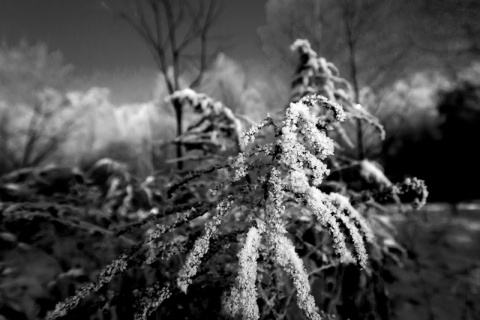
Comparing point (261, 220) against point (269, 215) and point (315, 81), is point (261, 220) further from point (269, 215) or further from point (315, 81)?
point (315, 81)

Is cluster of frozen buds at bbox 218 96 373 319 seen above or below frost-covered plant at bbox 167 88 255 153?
below

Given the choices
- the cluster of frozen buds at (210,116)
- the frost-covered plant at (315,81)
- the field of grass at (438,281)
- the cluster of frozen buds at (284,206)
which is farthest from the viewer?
the field of grass at (438,281)

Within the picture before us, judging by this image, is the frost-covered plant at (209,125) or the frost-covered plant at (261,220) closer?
the frost-covered plant at (261,220)

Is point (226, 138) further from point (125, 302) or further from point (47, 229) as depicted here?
point (47, 229)

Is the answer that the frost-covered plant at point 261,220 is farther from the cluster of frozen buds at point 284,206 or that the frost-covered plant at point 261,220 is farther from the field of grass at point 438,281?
the field of grass at point 438,281

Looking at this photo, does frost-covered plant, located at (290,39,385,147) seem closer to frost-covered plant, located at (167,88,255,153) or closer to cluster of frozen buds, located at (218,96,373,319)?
frost-covered plant, located at (167,88,255,153)

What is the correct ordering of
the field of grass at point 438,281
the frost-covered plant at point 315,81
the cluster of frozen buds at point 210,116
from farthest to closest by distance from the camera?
the field of grass at point 438,281 < the cluster of frozen buds at point 210,116 < the frost-covered plant at point 315,81

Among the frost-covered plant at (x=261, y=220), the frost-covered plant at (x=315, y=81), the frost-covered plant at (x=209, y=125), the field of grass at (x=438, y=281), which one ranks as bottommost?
the field of grass at (x=438, y=281)

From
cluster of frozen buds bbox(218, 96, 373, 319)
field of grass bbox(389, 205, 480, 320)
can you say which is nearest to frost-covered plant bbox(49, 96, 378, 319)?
cluster of frozen buds bbox(218, 96, 373, 319)

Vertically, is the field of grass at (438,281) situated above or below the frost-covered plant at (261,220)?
below

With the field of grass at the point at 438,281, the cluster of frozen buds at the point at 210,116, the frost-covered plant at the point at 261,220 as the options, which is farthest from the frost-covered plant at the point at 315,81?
the field of grass at the point at 438,281

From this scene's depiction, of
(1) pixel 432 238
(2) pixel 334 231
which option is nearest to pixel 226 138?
(2) pixel 334 231
